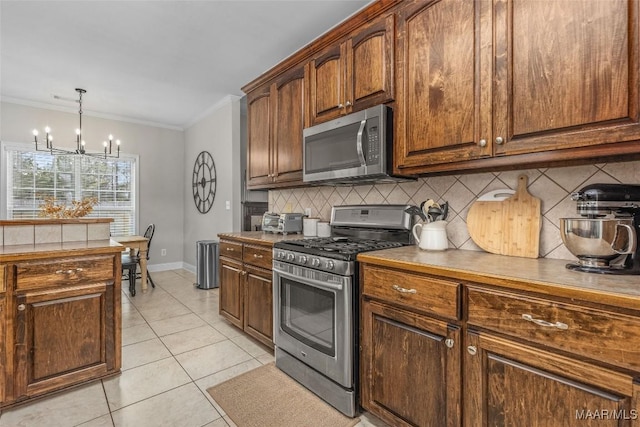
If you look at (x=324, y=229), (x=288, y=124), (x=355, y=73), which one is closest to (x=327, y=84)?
(x=355, y=73)

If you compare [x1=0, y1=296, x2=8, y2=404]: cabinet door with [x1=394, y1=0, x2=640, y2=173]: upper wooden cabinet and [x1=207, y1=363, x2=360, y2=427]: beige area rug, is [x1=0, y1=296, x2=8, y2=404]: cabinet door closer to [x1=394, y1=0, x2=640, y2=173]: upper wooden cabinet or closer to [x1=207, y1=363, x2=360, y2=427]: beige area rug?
[x1=207, y1=363, x2=360, y2=427]: beige area rug

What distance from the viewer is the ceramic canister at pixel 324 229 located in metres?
2.66

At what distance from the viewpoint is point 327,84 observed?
231cm

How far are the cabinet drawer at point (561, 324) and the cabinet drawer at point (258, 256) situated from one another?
58.6 inches

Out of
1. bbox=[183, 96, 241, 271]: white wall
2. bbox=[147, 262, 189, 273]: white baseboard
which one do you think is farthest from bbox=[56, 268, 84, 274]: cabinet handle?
bbox=[147, 262, 189, 273]: white baseboard

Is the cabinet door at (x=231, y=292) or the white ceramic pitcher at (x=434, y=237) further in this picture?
the cabinet door at (x=231, y=292)

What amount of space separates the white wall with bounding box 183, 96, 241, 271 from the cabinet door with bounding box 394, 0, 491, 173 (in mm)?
2995

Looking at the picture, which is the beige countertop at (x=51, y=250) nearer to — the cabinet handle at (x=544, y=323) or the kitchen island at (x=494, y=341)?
the kitchen island at (x=494, y=341)

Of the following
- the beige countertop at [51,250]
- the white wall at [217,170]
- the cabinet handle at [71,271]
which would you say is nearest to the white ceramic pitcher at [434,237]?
the beige countertop at [51,250]

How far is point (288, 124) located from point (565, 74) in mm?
1932

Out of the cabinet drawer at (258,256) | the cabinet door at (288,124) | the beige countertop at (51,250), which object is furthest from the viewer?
the cabinet door at (288,124)

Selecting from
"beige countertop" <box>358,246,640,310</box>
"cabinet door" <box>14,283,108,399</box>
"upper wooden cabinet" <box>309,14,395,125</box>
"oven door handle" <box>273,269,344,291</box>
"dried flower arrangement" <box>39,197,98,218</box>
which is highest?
"upper wooden cabinet" <box>309,14,395,125</box>

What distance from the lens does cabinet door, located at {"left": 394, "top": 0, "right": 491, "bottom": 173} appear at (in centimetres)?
151

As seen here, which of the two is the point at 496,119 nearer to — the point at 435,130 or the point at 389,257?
the point at 435,130
